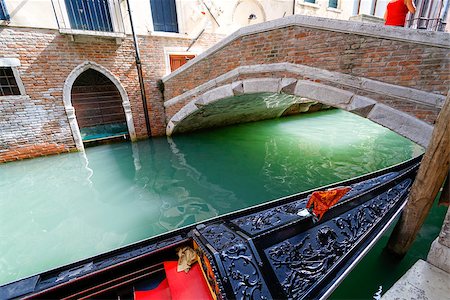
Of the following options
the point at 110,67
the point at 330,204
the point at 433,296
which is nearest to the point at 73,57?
the point at 110,67

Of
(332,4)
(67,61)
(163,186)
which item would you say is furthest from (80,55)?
(332,4)

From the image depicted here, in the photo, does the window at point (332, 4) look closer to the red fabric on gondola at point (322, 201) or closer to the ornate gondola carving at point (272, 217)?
the ornate gondola carving at point (272, 217)

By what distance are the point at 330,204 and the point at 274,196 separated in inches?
65.7

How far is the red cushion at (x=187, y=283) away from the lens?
1258mm

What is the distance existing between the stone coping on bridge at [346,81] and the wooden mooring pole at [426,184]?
4.00 ft

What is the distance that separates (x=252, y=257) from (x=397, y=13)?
4.52 metres

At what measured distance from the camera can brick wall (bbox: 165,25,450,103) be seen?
7.94 feet

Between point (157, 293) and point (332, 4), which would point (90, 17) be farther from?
point (332, 4)

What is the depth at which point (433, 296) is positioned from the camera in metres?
1.13

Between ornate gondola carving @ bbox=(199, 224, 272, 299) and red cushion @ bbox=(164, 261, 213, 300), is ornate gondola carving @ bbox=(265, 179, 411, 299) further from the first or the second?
red cushion @ bbox=(164, 261, 213, 300)

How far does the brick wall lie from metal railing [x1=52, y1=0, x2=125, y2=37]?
107 inches

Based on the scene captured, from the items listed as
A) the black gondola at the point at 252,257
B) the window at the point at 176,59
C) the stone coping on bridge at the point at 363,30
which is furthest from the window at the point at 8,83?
the black gondola at the point at 252,257

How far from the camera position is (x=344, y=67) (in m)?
3.05

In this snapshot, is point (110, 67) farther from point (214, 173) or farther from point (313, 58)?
point (313, 58)
